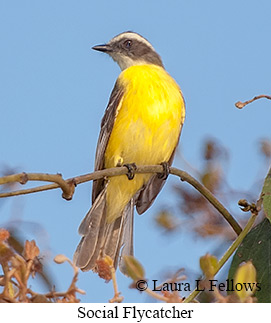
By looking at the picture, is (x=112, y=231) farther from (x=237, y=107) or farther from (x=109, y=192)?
(x=237, y=107)

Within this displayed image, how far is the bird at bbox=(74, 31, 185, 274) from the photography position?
471 cm

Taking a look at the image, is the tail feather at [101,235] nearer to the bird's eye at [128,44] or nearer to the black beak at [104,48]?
the black beak at [104,48]

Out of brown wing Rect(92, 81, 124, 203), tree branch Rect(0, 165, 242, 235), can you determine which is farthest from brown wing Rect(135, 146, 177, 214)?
tree branch Rect(0, 165, 242, 235)

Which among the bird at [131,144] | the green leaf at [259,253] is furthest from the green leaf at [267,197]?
the bird at [131,144]

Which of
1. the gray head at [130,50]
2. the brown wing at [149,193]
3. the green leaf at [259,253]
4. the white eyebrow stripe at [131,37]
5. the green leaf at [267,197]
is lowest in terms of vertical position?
the green leaf at [259,253]

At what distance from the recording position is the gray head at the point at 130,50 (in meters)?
5.76

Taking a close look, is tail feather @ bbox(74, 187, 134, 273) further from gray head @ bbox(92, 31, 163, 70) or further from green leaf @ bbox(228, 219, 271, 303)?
gray head @ bbox(92, 31, 163, 70)

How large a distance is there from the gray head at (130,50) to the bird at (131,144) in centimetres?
54

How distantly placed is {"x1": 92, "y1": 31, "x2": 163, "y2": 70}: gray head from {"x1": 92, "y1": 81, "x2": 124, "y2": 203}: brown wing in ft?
2.73

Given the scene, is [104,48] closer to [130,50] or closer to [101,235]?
[130,50]

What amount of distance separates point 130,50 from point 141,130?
1359mm

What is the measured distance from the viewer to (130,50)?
230 inches

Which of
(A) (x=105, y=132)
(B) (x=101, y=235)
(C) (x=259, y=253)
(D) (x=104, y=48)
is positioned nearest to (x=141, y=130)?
(A) (x=105, y=132)
